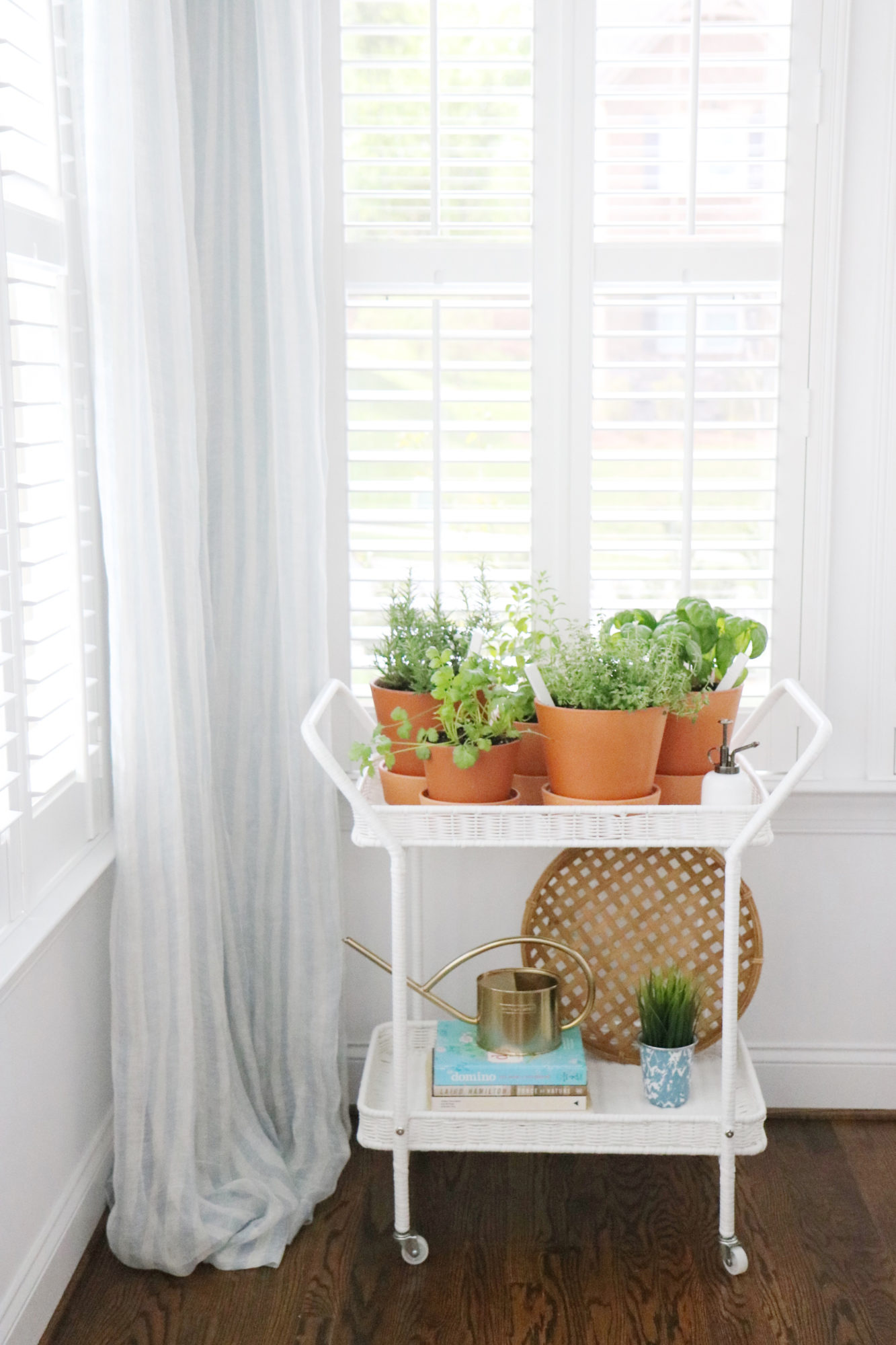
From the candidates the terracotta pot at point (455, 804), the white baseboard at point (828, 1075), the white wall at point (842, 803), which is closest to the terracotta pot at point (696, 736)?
the terracotta pot at point (455, 804)

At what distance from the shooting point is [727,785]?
1.82 metres

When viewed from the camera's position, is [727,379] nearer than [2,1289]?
No

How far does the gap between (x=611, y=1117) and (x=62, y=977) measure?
2.73ft

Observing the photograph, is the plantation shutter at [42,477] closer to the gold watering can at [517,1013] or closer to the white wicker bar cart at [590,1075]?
the white wicker bar cart at [590,1075]

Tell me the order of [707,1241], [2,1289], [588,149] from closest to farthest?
[2,1289], [707,1241], [588,149]

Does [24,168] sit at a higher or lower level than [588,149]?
lower

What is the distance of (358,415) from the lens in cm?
219

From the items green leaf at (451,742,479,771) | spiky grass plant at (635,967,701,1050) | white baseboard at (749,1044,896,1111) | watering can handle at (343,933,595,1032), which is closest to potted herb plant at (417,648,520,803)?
green leaf at (451,742,479,771)

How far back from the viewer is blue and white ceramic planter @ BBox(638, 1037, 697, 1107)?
1.88 m

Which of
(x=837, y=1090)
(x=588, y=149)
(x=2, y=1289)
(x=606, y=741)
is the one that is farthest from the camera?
(x=837, y=1090)

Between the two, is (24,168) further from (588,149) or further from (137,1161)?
(137,1161)

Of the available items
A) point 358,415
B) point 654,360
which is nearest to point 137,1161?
point 358,415

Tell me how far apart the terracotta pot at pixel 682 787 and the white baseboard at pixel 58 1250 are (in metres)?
1.05

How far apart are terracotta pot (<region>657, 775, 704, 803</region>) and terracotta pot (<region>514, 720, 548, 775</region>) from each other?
19 centimetres
